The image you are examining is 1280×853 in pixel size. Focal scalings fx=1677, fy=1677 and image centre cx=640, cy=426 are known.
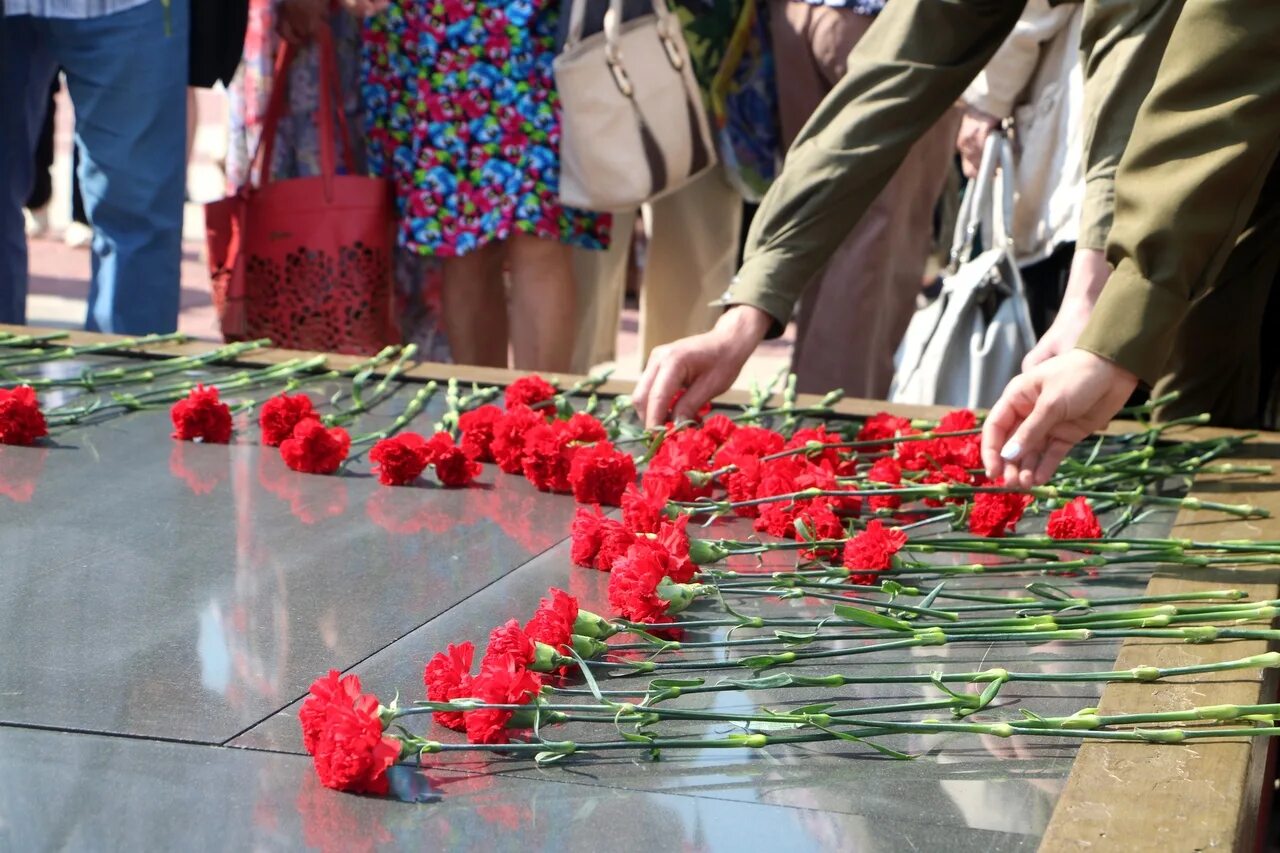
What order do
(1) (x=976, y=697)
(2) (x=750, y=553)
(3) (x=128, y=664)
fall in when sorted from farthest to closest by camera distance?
(2) (x=750, y=553) < (3) (x=128, y=664) < (1) (x=976, y=697)

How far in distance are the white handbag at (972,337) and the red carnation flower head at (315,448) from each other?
4.72 ft

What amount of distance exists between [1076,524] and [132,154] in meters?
2.66

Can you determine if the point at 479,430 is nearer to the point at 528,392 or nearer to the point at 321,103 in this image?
the point at 528,392

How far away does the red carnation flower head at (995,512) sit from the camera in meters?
1.94

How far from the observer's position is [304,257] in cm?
382

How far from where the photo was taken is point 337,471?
90.6 inches

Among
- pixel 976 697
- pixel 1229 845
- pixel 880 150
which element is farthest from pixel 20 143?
pixel 1229 845

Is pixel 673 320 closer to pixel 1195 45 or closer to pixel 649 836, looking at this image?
pixel 1195 45

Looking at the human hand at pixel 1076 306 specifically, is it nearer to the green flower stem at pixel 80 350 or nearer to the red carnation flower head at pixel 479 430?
the red carnation flower head at pixel 479 430

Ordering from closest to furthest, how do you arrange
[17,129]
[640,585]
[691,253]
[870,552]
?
[640,585] → [870,552] → [17,129] → [691,253]

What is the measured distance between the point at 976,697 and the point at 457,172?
2704mm

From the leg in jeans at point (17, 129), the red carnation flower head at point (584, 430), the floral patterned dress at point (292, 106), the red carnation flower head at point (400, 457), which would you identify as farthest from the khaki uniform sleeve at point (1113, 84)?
the leg in jeans at point (17, 129)

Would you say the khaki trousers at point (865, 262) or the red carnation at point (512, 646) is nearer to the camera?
the red carnation at point (512, 646)

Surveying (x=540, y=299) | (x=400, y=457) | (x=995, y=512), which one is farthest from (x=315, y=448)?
(x=540, y=299)
